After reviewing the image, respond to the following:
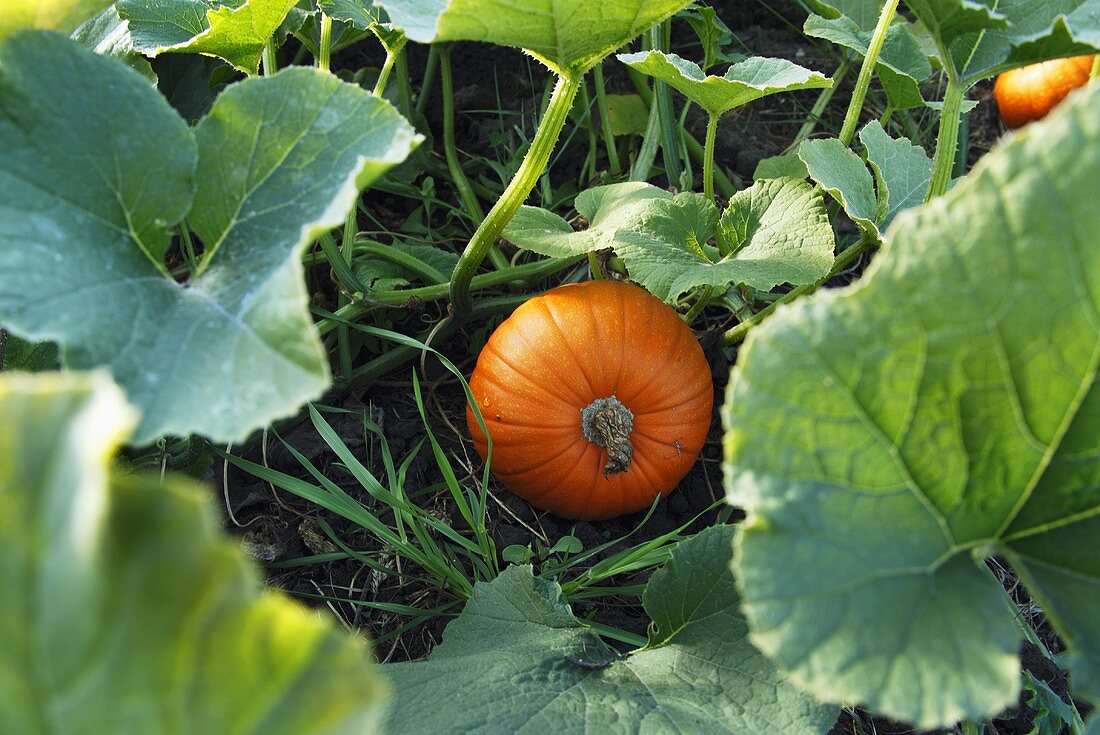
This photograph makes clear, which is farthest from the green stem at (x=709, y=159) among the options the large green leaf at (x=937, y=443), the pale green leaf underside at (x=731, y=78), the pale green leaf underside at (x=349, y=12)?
the large green leaf at (x=937, y=443)

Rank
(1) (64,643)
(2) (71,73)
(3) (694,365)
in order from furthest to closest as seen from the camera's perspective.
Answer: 1. (3) (694,365)
2. (2) (71,73)
3. (1) (64,643)

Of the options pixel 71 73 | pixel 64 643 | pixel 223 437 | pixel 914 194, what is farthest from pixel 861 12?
pixel 64 643

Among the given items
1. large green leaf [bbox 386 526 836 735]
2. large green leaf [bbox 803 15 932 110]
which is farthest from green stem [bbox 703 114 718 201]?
large green leaf [bbox 386 526 836 735]

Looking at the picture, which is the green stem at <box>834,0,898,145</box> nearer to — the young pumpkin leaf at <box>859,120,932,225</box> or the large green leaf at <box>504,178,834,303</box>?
the young pumpkin leaf at <box>859,120,932,225</box>

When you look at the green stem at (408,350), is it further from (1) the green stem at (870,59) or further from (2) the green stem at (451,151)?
(1) the green stem at (870,59)

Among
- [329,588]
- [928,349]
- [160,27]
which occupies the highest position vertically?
[160,27]

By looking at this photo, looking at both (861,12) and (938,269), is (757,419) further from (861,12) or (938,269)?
(861,12)

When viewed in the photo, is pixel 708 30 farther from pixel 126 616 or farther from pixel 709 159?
pixel 126 616
